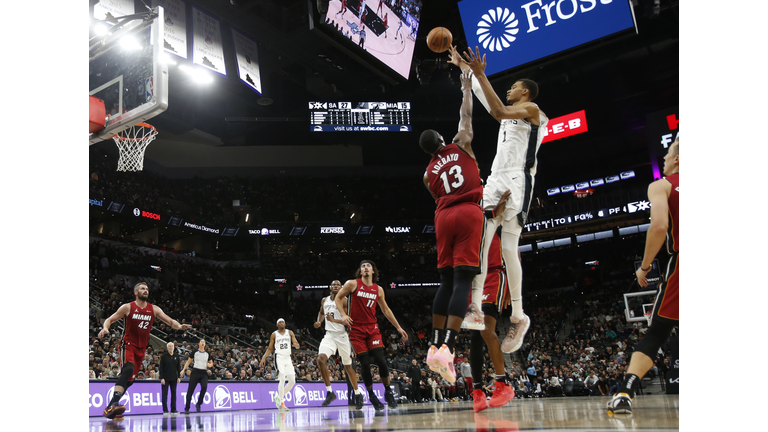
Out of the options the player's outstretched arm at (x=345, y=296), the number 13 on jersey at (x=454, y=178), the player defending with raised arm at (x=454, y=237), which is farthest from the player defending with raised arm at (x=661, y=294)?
the player's outstretched arm at (x=345, y=296)

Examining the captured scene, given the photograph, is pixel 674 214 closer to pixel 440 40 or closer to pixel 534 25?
pixel 440 40

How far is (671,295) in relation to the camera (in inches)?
134

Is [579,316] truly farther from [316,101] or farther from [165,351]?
[165,351]

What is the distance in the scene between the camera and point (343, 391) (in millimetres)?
15352

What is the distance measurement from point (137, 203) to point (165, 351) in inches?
651

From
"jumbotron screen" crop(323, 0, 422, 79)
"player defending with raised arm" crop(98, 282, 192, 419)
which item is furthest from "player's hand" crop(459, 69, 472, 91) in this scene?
"jumbotron screen" crop(323, 0, 422, 79)

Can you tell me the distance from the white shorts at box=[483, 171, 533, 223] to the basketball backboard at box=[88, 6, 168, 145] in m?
3.97

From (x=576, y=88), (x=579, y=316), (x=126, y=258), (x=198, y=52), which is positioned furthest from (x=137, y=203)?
(x=579, y=316)

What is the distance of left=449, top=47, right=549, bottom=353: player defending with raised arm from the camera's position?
458cm

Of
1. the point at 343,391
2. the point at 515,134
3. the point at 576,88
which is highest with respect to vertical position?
the point at 576,88

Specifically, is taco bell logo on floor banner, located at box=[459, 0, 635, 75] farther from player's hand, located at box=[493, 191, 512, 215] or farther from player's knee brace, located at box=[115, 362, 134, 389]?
player's knee brace, located at box=[115, 362, 134, 389]

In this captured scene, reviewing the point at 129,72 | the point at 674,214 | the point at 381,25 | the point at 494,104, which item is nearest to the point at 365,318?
the point at 494,104

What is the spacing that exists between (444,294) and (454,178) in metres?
0.95

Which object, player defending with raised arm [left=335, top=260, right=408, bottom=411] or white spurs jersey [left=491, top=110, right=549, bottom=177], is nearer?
white spurs jersey [left=491, top=110, right=549, bottom=177]
